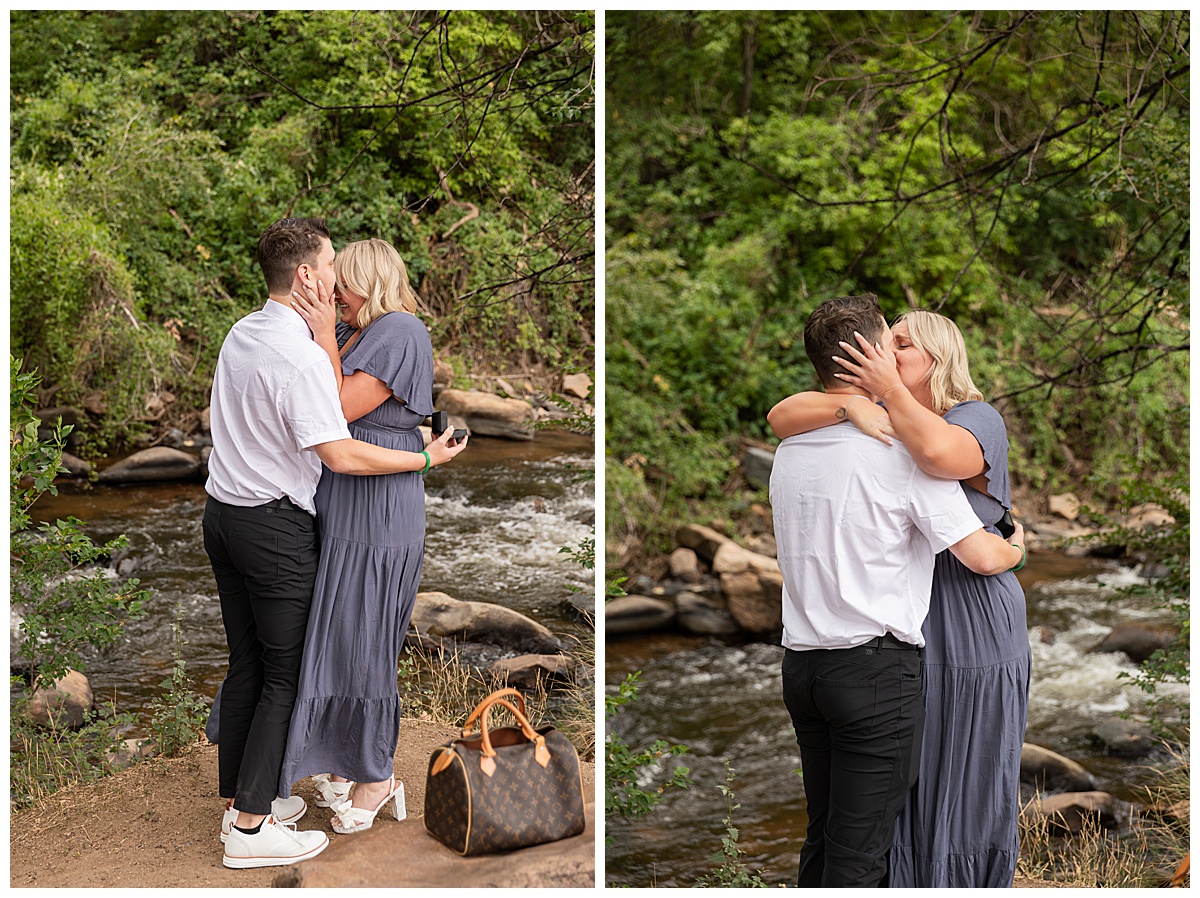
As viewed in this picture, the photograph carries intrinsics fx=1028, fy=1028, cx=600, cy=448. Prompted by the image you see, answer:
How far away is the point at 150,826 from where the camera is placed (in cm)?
282

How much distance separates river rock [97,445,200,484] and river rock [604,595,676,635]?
368cm

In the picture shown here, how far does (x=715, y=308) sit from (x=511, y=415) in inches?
216

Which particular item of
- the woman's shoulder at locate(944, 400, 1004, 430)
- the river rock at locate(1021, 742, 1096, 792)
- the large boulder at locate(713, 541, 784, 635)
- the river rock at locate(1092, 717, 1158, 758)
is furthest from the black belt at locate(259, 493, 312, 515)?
the large boulder at locate(713, 541, 784, 635)

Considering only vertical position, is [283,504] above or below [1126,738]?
above

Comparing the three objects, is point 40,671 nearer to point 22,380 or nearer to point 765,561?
point 22,380

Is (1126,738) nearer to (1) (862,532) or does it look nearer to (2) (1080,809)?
(2) (1080,809)

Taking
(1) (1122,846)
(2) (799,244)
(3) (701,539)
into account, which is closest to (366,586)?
(1) (1122,846)

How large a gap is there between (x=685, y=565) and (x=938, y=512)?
18.6ft

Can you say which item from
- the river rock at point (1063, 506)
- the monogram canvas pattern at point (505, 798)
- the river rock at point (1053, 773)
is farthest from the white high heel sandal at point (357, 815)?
the river rock at point (1063, 506)

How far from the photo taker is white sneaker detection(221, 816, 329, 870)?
2527 millimetres

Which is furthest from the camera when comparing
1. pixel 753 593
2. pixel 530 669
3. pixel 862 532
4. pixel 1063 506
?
pixel 1063 506

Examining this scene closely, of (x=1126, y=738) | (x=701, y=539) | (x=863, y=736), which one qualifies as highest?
(x=863, y=736)

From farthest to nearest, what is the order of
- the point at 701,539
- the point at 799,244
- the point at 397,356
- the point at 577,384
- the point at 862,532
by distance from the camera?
the point at 799,244 < the point at 701,539 < the point at 577,384 < the point at 397,356 < the point at 862,532

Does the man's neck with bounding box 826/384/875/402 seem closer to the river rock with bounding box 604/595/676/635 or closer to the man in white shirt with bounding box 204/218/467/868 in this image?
the man in white shirt with bounding box 204/218/467/868
